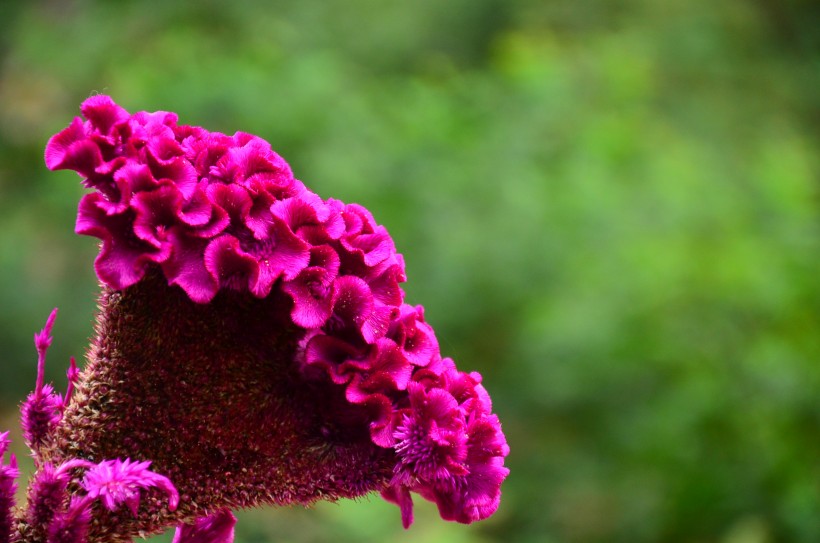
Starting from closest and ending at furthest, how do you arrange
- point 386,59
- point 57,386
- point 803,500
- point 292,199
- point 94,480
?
1. point 94,480
2. point 292,199
3. point 803,500
4. point 57,386
5. point 386,59

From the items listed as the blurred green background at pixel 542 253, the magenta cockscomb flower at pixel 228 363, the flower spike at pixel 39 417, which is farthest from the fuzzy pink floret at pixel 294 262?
the blurred green background at pixel 542 253

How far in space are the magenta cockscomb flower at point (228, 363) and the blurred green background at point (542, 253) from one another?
90.8 inches

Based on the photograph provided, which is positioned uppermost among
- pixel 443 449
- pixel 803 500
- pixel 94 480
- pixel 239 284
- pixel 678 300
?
pixel 678 300

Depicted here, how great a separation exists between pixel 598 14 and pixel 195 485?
857cm

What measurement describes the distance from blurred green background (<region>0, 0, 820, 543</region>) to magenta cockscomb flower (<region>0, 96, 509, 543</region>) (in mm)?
2305

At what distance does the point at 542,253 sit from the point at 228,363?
13.1ft

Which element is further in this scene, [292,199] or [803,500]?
[803,500]

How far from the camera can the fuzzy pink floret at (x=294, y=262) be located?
1.25m

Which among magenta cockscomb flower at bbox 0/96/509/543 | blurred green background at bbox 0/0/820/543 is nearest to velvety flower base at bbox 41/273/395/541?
magenta cockscomb flower at bbox 0/96/509/543

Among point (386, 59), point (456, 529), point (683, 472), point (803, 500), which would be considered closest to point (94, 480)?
point (456, 529)

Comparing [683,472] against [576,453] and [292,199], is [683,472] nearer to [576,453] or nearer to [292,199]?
[576,453]

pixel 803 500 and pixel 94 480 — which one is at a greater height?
pixel 803 500

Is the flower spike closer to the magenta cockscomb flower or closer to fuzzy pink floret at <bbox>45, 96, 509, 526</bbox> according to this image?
the magenta cockscomb flower

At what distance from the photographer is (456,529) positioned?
13.1 ft
